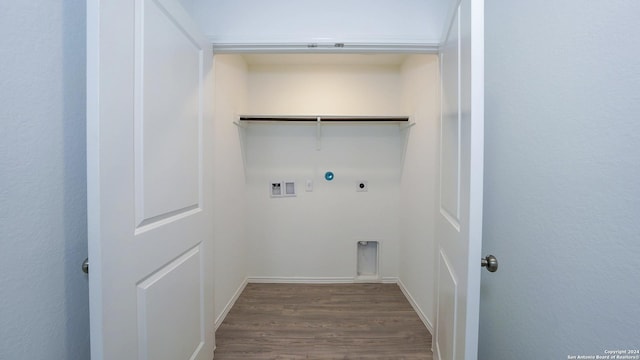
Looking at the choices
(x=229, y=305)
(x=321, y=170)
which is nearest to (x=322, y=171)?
(x=321, y=170)

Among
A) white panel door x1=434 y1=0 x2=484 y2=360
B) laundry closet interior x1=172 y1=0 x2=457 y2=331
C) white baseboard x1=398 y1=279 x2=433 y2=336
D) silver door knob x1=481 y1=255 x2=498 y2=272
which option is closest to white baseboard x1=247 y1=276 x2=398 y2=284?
laundry closet interior x1=172 y1=0 x2=457 y2=331

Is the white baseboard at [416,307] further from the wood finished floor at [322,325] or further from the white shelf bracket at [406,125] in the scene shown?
the white shelf bracket at [406,125]

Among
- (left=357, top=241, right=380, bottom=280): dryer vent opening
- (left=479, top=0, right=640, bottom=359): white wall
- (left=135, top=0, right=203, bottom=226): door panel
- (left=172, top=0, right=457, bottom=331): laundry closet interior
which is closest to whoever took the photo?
(left=479, top=0, right=640, bottom=359): white wall

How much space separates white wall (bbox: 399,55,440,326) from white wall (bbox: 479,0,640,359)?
2.71 feet

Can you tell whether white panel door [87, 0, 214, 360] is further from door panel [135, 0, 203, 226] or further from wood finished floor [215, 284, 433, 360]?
wood finished floor [215, 284, 433, 360]

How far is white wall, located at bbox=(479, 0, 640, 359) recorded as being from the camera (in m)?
0.59

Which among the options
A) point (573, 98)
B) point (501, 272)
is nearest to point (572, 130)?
point (573, 98)

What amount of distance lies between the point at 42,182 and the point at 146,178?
0.81 ft

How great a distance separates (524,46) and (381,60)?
178 centimetres

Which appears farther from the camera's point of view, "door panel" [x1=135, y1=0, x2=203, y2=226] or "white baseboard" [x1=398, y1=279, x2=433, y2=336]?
"white baseboard" [x1=398, y1=279, x2=433, y2=336]

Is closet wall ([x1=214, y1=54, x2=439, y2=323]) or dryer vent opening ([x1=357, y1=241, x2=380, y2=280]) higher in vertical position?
closet wall ([x1=214, y1=54, x2=439, y2=323])

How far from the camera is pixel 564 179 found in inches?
28.8

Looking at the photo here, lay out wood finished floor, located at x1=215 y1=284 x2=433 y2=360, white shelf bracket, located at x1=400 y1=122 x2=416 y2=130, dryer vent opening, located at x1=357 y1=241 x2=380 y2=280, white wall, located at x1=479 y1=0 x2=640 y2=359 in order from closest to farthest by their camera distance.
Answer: white wall, located at x1=479 y1=0 x2=640 y2=359, wood finished floor, located at x1=215 y1=284 x2=433 y2=360, white shelf bracket, located at x1=400 y1=122 x2=416 y2=130, dryer vent opening, located at x1=357 y1=241 x2=380 y2=280

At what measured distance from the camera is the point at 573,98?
70 centimetres
